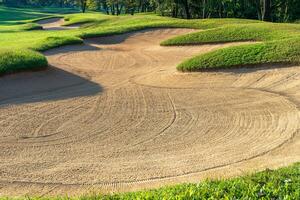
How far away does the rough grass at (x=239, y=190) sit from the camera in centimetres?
600

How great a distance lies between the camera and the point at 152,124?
1147cm

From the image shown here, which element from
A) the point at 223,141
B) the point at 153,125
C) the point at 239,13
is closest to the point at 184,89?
the point at 153,125

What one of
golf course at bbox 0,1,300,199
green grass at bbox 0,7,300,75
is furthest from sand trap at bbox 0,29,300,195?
green grass at bbox 0,7,300,75

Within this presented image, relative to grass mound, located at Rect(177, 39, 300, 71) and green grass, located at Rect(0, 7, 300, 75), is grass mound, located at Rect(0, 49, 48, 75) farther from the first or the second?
grass mound, located at Rect(177, 39, 300, 71)

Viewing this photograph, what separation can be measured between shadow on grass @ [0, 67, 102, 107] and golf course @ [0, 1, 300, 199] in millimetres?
35

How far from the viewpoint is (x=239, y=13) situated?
54938 millimetres

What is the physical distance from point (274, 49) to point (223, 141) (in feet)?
26.9

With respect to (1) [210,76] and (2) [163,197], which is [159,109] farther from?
(2) [163,197]

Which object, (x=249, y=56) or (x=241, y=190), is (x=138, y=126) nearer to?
(x=241, y=190)

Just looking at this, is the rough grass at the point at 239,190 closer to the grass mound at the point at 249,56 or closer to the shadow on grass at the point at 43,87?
the shadow on grass at the point at 43,87

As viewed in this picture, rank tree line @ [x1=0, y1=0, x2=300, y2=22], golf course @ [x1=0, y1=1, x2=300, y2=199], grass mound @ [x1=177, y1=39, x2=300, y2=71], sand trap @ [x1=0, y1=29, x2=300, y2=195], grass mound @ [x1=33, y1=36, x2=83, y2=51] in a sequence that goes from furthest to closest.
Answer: tree line @ [x1=0, y1=0, x2=300, y2=22]
grass mound @ [x1=33, y1=36, x2=83, y2=51]
grass mound @ [x1=177, y1=39, x2=300, y2=71]
sand trap @ [x1=0, y1=29, x2=300, y2=195]
golf course @ [x1=0, y1=1, x2=300, y2=199]

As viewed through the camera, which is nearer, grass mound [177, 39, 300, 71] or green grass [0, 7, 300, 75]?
grass mound [177, 39, 300, 71]

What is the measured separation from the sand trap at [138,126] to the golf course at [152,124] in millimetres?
32

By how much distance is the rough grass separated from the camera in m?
6.00
